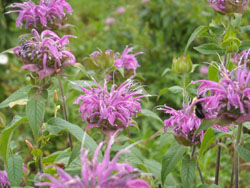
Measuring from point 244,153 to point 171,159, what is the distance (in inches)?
8.3

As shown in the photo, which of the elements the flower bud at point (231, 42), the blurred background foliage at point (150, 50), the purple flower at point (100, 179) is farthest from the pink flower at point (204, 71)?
the purple flower at point (100, 179)

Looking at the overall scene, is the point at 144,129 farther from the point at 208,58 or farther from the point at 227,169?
the point at 208,58

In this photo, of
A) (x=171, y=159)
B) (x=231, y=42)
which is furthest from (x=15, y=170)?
(x=231, y=42)

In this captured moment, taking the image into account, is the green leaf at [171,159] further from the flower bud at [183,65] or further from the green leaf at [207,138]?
the flower bud at [183,65]

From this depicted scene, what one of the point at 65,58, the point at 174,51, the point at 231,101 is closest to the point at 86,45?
the point at 174,51

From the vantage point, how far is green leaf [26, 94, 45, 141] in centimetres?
91

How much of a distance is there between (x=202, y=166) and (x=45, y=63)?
136cm

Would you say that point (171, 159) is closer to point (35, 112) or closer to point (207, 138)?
point (207, 138)

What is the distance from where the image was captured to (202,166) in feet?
6.83

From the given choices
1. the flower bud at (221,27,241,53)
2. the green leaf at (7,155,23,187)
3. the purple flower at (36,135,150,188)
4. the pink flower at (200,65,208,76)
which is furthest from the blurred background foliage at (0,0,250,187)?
the purple flower at (36,135,150,188)

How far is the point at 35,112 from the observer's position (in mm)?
947

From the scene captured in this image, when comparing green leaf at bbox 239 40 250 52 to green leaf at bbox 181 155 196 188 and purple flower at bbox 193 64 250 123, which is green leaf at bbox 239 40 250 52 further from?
green leaf at bbox 181 155 196 188

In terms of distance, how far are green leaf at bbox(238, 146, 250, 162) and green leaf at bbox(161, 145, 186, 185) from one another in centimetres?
17

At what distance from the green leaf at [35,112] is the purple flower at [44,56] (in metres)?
0.07
